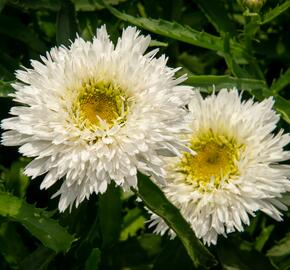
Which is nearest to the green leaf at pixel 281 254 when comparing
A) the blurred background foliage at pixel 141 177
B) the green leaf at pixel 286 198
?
the blurred background foliage at pixel 141 177

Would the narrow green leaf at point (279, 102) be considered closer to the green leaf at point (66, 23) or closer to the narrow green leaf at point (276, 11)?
the narrow green leaf at point (276, 11)

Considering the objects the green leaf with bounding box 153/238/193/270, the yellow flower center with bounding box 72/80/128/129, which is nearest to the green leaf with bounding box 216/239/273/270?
the green leaf with bounding box 153/238/193/270

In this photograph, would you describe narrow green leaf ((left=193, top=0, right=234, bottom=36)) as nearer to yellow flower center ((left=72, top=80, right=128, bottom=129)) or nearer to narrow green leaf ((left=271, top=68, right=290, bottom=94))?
narrow green leaf ((left=271, top=68, right=290, bottom=94))

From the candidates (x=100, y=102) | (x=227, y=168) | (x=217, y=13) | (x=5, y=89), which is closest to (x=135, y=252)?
(x=227, y=168)

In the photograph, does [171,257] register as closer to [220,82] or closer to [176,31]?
[220,82]

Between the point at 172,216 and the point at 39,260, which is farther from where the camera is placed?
the point at 39,260

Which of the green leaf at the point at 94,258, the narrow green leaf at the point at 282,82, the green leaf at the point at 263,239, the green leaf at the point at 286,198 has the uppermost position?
the narrow green leaf at the point at 282,82

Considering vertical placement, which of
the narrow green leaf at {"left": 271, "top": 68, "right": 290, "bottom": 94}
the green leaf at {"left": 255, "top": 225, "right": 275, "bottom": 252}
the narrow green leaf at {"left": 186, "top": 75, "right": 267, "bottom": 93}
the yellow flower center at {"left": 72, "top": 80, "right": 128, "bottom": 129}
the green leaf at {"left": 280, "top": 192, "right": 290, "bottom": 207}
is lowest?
the green leaf at {"left": 255, "top": 225, "right": 275, "bottom": 252}

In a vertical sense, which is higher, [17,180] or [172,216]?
[17,180]
